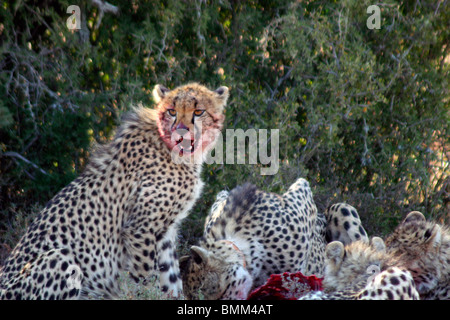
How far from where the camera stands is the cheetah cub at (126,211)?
3.19 meters

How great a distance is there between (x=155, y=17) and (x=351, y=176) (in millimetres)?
2059

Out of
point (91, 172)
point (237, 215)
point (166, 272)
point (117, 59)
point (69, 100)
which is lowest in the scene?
point (166, 272)

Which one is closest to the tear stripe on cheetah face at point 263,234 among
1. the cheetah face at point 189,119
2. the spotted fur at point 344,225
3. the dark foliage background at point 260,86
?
the spotted fur at point 344,225

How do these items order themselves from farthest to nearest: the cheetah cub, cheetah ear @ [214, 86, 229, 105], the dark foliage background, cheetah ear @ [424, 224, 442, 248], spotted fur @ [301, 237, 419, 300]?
1. the dark foliage background
2. cheetah ear @ [214, 86, 229, 105]
3. cheetah ear @ [424, 224, 442, 248]
4. the cheetah cub
5. spotted fur @ [301, 237, 419, 300]

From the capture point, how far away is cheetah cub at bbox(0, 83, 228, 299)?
3.19 metres

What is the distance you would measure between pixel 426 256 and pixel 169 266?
1.41 m

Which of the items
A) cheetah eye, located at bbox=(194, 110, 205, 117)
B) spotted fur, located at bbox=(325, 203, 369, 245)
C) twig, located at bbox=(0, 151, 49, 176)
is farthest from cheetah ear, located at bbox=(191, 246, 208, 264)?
twig, located at bbox=(0, 151, 49, 176)

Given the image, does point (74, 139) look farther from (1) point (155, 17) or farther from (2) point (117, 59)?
(1) point (155, 17)

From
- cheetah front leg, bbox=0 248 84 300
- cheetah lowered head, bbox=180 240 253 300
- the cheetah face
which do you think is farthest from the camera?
the cheetah face

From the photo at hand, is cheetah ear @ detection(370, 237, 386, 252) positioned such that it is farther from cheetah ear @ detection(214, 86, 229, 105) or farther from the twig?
the twig

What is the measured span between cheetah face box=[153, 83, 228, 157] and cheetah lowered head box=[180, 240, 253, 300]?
2.09ft

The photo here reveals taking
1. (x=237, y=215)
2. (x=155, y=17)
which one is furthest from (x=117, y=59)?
(x=237, y=215)

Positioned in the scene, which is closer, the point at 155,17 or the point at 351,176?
the point at 155,17

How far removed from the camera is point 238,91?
5125mm
